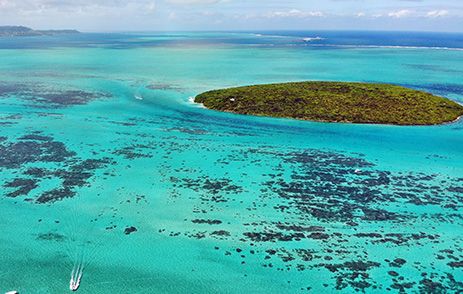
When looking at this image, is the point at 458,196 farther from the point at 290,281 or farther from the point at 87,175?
the point at 87,175

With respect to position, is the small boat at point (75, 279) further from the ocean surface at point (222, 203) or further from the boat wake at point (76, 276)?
the ocean surface at point (222, 203)

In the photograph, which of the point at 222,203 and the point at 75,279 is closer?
the point at 75,279

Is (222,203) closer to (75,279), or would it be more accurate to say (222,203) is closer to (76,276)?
(76,276)

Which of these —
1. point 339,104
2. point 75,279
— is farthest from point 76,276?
point 339,104

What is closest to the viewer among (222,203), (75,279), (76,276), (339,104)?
(75,279)

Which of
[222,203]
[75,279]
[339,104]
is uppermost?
[339,104]

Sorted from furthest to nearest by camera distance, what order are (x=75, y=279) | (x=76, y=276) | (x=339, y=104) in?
(x=339, y=104) → (x=76, y=276) → (x=75, y=279)

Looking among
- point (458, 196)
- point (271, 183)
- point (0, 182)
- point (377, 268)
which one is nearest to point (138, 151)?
point (0, 182)
